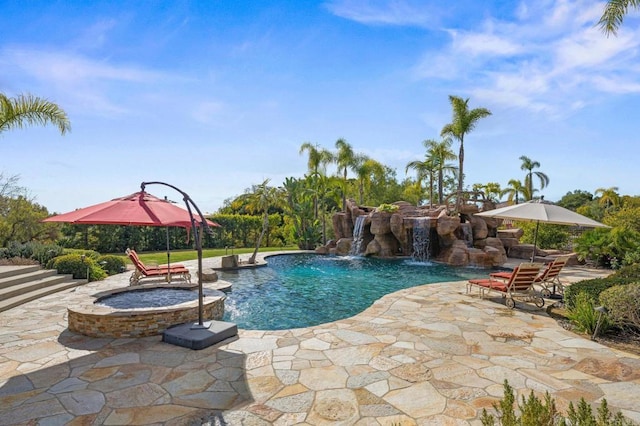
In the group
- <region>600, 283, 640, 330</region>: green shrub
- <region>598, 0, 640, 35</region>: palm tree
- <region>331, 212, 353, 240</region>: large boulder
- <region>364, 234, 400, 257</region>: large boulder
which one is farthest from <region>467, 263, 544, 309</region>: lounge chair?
<region>331, 212, 353, 240</region>: large boulder

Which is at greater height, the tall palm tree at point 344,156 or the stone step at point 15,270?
the tall palm tree at point 344,156

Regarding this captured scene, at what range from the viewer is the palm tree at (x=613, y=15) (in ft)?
31.5

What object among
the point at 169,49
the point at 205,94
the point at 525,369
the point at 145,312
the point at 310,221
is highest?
the point at 169,49

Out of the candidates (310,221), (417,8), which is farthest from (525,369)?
(310,221)

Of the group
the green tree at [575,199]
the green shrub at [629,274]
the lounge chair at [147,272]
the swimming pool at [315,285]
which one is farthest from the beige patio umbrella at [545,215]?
the green tree at [575,199]

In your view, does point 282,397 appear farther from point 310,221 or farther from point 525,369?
point 310,221

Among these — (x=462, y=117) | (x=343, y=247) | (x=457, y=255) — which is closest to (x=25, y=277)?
(x=343, y=247)

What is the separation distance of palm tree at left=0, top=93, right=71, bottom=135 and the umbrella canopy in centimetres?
551

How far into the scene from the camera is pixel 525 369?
191 inches

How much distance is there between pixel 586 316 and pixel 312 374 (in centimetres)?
542

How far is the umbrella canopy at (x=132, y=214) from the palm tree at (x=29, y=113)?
5.51 meters

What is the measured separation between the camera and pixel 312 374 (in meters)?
4.69

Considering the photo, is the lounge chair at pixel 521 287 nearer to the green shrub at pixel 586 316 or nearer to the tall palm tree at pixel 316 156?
the green shrub at pixel 586 316

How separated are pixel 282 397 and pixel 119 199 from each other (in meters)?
5.62
